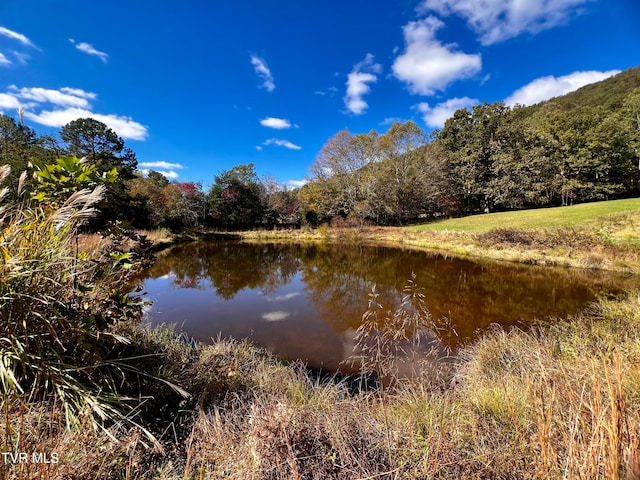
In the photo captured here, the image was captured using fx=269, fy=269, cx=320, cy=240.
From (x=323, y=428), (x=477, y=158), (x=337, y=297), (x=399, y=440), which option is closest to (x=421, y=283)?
(x=337, y=297)

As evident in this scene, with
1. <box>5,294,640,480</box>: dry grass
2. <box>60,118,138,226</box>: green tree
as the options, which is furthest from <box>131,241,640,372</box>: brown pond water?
<box>60,118,138,226</box>: green tree

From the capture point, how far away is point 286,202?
3180cm

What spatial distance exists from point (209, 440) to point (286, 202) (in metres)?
30.7

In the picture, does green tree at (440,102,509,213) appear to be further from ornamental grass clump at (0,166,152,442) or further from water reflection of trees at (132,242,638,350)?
ornamental grass clump at (0,166,152,442)

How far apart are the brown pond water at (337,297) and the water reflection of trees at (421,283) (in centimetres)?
3

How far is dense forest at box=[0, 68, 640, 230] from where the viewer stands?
86.9 ft

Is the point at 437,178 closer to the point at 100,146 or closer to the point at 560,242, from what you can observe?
the point at 560,242

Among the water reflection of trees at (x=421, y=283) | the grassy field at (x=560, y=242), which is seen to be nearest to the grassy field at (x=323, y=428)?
the water reflection of trees at (x=421, y=283)

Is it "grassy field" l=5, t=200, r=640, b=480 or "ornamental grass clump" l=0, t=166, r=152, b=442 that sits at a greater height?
"ornamental grass clump" l=0, t=166, r=152, b=442

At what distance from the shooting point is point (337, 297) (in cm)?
830

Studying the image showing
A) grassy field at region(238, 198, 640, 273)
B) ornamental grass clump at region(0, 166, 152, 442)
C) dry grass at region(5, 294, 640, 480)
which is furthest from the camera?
grassy field at region(238, 198, 640, 273)

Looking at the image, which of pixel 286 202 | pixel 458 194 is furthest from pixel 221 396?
pixel 458 194

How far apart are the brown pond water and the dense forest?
14.6m

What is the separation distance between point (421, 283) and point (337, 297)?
314 centimetres
